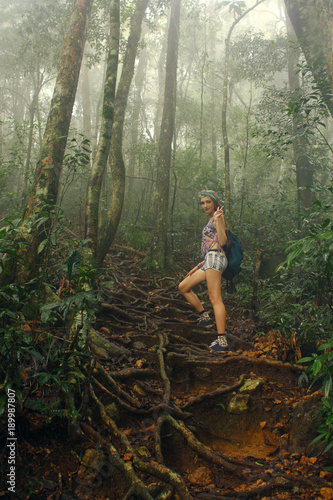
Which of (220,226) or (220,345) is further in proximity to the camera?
(220,226)

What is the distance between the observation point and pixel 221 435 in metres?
3.12

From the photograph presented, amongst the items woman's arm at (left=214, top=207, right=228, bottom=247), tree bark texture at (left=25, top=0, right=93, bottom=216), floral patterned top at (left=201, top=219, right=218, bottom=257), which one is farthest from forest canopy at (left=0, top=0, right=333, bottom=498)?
floral patterned top at (left=201, top=219, right=218, bottom=257)

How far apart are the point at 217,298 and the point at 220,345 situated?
2.12ft

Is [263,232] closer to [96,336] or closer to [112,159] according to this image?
[112,159]

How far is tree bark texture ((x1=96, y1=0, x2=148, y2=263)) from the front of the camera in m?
6.42

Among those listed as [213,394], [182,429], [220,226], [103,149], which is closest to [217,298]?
[220,226]

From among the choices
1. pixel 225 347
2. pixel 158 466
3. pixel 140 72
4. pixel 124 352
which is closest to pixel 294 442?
pixel 158 466

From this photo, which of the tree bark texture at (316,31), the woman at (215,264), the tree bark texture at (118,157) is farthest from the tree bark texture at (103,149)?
the tree bark texture at (316,31)

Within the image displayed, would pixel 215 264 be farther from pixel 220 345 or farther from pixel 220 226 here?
pixel 220 345

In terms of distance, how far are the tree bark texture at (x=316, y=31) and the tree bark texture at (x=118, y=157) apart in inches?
154

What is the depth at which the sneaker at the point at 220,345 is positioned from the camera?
4.45 metres

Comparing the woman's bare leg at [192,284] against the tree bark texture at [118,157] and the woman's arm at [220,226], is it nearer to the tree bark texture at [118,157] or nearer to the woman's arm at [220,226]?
the woman's arm at [220,226]

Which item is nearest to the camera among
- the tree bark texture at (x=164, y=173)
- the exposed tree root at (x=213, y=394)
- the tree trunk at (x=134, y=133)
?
the exposed tree root at (x=213, y=394)

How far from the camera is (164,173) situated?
8.29 meters
